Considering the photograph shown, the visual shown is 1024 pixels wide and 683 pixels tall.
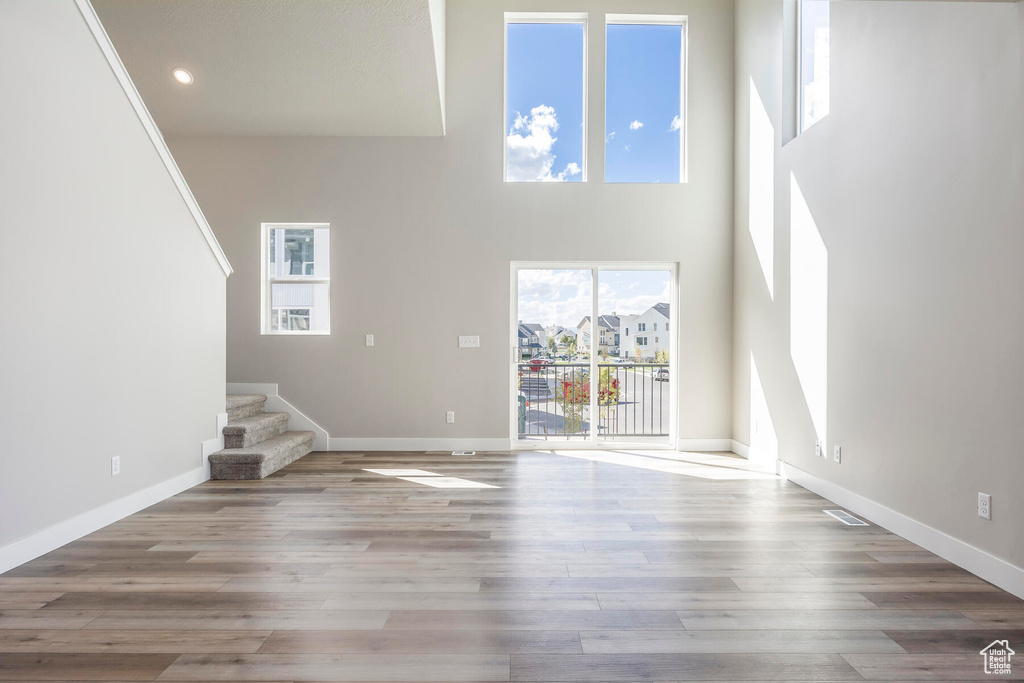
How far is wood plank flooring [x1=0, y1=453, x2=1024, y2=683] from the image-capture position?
1.85 m

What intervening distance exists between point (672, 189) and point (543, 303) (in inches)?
71.3

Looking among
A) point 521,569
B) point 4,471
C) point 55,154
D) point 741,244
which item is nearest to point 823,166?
point 741,244

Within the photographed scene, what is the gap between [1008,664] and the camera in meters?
1.84

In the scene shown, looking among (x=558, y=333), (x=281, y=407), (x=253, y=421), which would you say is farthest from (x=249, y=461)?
(x=558, y=333)

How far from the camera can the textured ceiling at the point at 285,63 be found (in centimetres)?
420

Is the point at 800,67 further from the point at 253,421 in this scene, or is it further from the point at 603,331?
Answer: the point at 253,421

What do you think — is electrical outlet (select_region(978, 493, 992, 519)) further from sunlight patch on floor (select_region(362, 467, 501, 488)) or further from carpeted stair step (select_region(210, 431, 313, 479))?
carpeted stair step (select_region(210, 431, 313, 479))

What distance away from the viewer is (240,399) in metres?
5.18

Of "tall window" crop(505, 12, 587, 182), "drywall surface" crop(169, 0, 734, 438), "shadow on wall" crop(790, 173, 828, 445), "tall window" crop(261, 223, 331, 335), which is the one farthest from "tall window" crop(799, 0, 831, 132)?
"tall window" crop(261, 223, 331, 335)

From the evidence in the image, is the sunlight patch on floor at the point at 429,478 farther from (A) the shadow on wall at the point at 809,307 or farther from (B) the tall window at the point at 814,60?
(B) the tall window at the point at 814,60

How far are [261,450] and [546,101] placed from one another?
177 inches

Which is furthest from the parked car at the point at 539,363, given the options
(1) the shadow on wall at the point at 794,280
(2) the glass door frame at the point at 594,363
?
(1) the shadow on wall at the point at 794,280

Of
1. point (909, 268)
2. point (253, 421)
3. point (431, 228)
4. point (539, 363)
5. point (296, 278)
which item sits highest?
point (431, 228)

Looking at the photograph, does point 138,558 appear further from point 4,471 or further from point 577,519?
point 577,519
